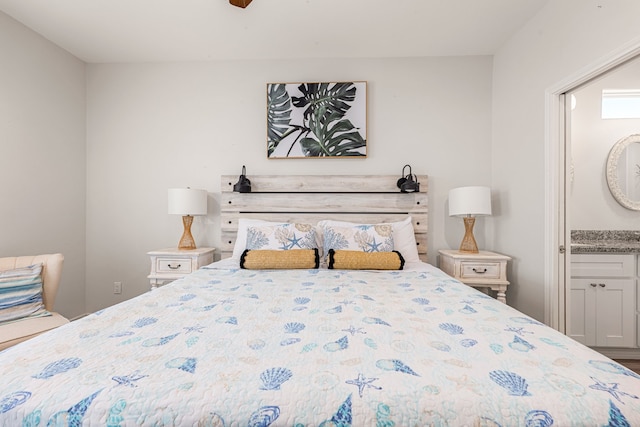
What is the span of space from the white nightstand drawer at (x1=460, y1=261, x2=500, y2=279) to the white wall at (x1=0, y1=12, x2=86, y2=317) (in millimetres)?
3575

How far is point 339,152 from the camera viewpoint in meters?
2.92

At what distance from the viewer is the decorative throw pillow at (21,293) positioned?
6.45ft

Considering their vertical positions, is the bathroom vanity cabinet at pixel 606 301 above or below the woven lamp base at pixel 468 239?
below

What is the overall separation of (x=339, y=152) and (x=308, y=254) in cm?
114

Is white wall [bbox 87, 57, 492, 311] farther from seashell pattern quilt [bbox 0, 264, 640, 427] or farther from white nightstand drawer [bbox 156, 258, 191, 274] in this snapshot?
seashell pattern quilt [bbox 0, 264, 640, 427]

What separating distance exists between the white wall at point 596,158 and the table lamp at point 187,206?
3364 millimetres

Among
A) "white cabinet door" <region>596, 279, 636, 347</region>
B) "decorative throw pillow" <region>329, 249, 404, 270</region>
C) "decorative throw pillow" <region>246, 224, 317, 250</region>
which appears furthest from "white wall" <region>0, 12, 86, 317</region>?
"white cabinet door" <region>596, 279, 636, 347</region>

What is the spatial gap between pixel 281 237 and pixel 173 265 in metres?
1.03

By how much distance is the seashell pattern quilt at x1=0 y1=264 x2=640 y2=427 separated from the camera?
2.21 ft

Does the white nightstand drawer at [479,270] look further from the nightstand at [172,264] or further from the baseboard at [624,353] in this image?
the nightstand at [172,264]

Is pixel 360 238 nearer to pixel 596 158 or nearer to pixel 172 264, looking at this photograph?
pixel 172 264

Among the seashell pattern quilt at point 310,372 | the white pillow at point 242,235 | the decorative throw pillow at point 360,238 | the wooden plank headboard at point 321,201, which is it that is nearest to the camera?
the seashell pattern quilt at point 310,372

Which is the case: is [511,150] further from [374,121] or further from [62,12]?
[62,12]

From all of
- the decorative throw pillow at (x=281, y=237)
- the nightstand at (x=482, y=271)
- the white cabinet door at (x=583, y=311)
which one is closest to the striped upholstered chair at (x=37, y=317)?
the decorative throw pillow at (x=281, y=237)
